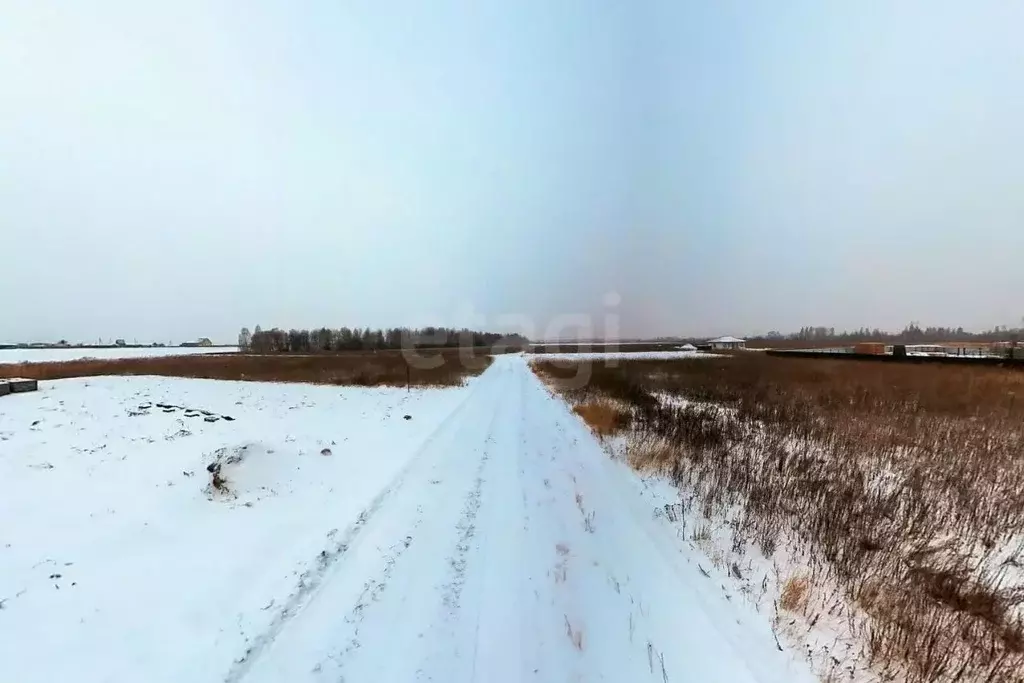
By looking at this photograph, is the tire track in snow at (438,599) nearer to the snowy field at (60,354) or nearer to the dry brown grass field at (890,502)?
the dry brown grass field at (890,502)

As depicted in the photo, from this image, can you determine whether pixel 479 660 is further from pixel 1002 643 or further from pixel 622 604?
pixel 1002 643

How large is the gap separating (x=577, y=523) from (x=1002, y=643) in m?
3.86

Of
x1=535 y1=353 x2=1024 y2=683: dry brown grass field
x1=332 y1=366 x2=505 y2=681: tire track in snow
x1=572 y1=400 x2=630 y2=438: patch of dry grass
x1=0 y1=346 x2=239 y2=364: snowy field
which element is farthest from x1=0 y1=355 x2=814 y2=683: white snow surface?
x1=0 y1=346 x2=239 y2=364: snowy field

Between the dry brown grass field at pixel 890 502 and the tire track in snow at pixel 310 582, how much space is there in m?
4.40

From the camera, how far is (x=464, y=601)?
12.1 ft

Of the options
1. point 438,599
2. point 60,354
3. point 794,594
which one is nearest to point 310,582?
point 438,599

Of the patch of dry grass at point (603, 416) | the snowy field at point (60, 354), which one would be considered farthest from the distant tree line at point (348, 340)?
the patch of dry grass at point (603, 416)

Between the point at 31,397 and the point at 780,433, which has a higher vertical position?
the point at 31,397

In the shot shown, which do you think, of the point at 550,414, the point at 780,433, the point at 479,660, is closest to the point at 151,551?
the point at 479,660

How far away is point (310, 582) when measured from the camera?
4062 millimetres

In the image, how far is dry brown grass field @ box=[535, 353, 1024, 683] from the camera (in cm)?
344

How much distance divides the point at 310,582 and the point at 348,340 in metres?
117

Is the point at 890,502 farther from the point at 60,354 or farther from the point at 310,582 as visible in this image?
the point at 60,354

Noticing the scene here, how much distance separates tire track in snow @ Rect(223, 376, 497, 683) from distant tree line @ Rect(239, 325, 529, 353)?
92.1m
